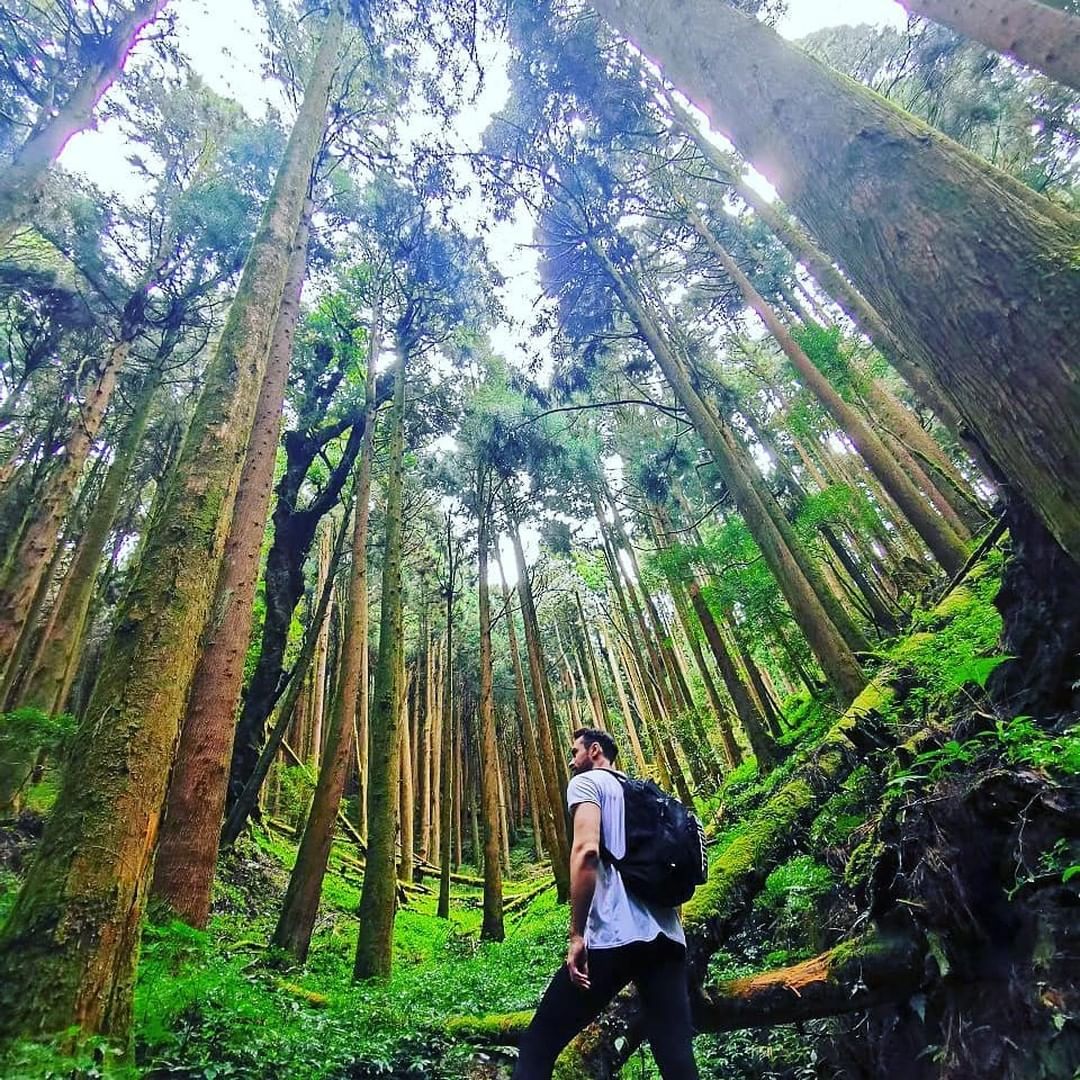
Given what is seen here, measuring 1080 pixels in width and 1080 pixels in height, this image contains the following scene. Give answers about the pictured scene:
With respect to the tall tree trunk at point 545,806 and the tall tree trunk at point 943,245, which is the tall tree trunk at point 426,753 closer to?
the tall tree trunk at point 545,806

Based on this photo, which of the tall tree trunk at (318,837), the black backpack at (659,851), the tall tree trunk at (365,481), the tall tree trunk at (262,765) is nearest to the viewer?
the black backpack at (659,851)

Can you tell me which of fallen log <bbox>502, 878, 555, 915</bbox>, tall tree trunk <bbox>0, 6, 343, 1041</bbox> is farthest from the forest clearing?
fallen log <bbox>502, 878, 555, 915</bbox>

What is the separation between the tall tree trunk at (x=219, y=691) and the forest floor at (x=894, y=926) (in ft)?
2.01

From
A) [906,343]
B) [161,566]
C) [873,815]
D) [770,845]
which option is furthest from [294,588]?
[906,343]

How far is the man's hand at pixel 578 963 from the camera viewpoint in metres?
2.09

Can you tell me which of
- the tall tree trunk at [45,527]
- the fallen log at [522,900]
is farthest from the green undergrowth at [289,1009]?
the fallen log at [522,900]

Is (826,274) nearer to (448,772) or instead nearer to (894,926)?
(894,926)

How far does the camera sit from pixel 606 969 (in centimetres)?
216

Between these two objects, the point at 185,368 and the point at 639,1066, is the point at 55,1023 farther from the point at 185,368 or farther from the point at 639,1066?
the point at 185,368

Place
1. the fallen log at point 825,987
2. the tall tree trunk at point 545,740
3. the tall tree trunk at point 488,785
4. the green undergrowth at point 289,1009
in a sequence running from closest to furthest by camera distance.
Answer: the fallen log at point 825,987, the green undergrowth at point 289,1009, the tall tree trunk at point 488,785, the tall tree trunk at point 545,740

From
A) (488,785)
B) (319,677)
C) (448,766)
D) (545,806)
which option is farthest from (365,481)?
(448,766)

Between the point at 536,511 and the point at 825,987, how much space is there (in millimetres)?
13116

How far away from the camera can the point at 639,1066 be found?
3.66 m

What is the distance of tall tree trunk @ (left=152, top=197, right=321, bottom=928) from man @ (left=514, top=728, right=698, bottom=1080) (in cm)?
265
